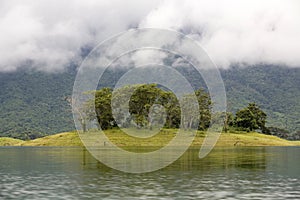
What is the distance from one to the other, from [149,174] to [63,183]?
10.1 meters

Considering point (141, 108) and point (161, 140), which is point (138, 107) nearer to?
point (141, 108)

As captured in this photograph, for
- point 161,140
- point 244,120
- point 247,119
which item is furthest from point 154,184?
point 244,120

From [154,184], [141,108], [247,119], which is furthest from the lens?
[247,119]

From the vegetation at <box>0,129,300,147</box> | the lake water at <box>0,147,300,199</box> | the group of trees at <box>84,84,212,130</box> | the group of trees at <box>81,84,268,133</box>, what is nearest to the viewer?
the lake water at <box>0,147,300,199</box>

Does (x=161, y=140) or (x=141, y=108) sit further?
(x=141, y=108)

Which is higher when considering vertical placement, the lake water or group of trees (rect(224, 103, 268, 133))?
group of trees (rect(224, 103, 268, 133))

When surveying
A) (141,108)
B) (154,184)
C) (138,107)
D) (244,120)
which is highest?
(138,107)

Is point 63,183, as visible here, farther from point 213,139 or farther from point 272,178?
point 213,139

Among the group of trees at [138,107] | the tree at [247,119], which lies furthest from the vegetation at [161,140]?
the tree at [247,119]

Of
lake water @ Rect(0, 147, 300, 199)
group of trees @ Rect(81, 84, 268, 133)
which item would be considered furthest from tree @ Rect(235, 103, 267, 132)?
lake water @ Rect(0, 147, 300, 199)

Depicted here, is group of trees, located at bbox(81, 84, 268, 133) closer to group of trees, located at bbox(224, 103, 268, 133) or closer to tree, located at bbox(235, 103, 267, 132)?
group of trees, located at bbox(224, 103, 268, 133)

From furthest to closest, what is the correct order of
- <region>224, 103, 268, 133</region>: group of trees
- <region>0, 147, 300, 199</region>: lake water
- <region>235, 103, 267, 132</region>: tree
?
<region>235, 103, 267, 132</region>: tree → <region>224, 103, 268, 133</region>: group of trees → <region>0, 147, 300, 199</region>: lake water

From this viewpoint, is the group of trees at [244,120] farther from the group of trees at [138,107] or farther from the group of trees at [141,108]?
the group of trees at [138,107]

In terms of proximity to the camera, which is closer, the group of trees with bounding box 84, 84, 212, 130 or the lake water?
the lake water
